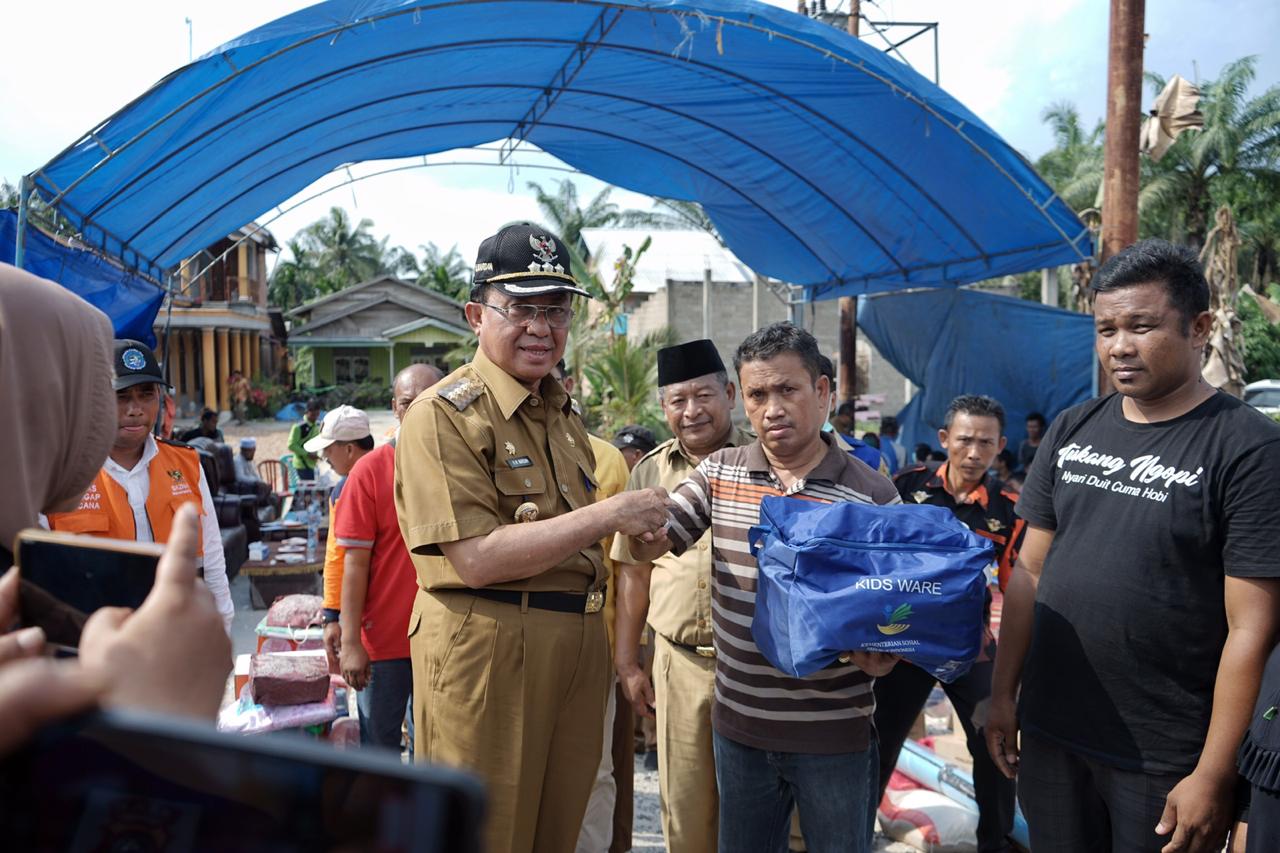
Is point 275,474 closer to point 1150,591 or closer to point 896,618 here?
point 896,618

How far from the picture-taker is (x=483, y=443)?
2.29 metres

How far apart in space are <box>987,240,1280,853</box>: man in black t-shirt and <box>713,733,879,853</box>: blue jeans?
0.47 meters

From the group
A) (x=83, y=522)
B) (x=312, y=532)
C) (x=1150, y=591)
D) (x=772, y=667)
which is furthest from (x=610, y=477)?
(x=312, y=532)

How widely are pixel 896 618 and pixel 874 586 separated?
96mm

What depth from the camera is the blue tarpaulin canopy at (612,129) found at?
18.6ft

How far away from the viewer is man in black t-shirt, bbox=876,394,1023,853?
3.64m

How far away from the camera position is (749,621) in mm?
2594

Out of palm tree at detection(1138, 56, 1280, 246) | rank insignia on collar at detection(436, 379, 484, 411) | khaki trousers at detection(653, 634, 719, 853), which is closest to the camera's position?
rank insignia on collar at detection(436, 379, 484, 411)

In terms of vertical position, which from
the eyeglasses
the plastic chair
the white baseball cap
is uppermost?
the eyeglasses

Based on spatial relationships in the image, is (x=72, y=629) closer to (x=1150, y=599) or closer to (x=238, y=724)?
(x=1150, y=599)

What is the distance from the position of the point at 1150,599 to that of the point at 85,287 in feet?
20.8

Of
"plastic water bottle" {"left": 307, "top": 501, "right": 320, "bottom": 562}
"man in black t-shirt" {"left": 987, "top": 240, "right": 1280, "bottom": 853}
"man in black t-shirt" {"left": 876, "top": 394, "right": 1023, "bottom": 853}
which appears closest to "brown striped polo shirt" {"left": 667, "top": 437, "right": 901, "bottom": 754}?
"man in black t-shirt" {"left": 987, "top": 240, "right": 1280, "bottom": 853}

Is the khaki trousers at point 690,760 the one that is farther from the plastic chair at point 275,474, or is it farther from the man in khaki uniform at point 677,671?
the plastic chair at point 275,474

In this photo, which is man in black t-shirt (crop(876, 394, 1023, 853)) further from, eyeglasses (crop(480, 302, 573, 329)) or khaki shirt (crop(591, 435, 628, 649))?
eyeglasses (crop(480, 302, 573, 329))
